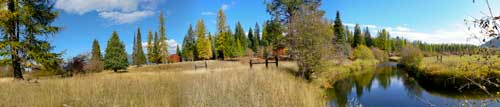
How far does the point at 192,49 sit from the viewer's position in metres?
62.3

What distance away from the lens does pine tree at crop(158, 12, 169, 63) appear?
53.0 metres

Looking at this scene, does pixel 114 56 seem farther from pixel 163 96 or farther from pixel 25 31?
pixel 163 96

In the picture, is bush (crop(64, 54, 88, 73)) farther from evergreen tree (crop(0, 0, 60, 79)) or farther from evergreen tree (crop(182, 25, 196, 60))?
evergreen tree (crop(182, 25, 196, 60))

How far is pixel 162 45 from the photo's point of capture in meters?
53.8

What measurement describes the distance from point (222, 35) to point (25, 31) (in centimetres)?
4069

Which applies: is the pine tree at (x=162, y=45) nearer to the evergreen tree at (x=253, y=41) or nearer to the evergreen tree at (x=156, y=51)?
the evergreen tree at (x=156, y=51)

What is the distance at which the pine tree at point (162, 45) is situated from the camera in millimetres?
53000

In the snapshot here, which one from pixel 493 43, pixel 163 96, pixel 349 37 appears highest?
pixel 349 37

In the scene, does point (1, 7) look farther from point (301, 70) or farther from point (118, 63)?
point (118, 63)

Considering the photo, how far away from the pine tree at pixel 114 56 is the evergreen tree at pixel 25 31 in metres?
29.3

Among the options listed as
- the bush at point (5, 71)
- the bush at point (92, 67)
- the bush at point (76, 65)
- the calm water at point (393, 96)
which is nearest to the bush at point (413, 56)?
the calm water at point (393, 96)

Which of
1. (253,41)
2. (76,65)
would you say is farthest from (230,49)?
(76,65)

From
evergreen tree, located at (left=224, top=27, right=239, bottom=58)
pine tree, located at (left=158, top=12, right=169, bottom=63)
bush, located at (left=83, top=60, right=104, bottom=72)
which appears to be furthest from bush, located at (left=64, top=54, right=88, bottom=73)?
evergreen tree, located at (left=224, top=27, right=239, bottom=58)

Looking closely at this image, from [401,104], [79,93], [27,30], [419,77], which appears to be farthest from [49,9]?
[419,77]
